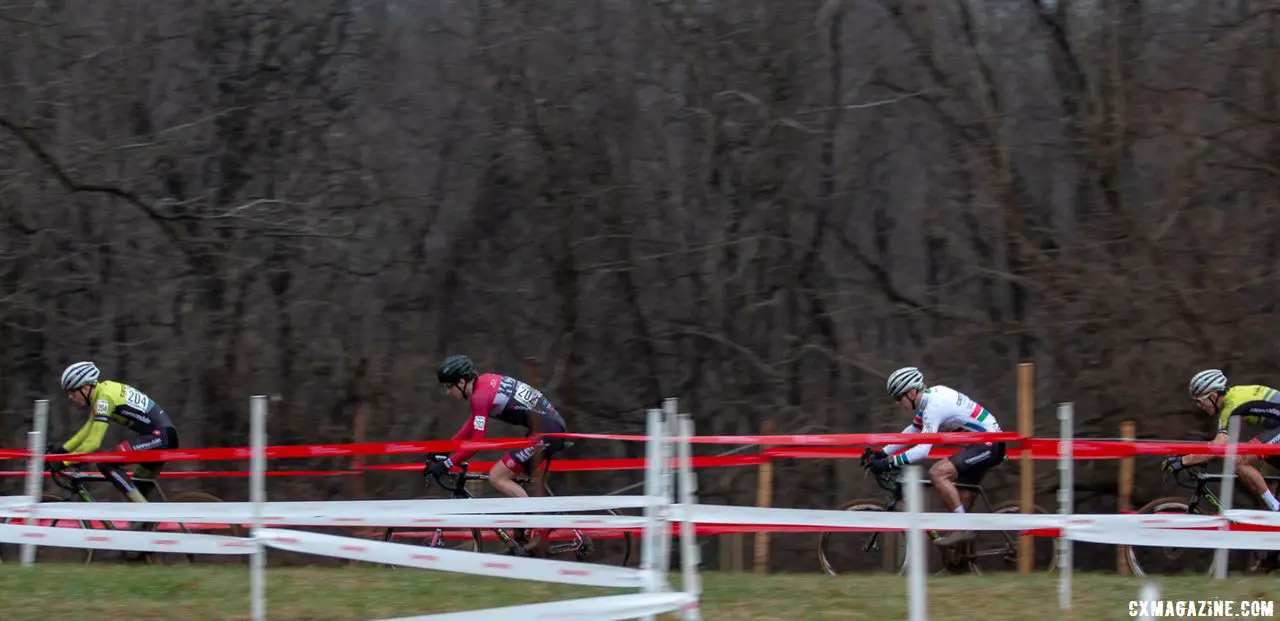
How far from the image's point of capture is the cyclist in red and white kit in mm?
11344

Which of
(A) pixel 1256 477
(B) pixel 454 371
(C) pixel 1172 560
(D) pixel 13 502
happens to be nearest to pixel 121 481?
(D) pixel 13 502

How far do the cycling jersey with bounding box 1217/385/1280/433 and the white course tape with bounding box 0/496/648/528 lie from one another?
679cm

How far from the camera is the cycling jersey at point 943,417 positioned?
36.9 ft

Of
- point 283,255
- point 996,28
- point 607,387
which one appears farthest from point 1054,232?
point 283,255

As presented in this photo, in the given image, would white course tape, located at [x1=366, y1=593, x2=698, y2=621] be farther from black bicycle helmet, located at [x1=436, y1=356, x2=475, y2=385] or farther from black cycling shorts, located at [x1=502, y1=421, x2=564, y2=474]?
black bicycle helmet, located at [x1=436, y1=356, x2=475, y2=385]

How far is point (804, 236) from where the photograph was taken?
56.1ft

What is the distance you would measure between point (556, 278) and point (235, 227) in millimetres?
4008

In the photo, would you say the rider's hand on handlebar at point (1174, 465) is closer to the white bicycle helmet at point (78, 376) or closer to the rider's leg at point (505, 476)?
the rider's leg at point (505, 476)

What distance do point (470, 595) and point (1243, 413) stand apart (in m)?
7.26

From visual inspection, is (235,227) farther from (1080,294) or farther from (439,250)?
(1080,294)

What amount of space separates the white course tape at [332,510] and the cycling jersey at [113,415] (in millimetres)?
3953

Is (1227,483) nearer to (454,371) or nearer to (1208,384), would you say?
(1208,384)

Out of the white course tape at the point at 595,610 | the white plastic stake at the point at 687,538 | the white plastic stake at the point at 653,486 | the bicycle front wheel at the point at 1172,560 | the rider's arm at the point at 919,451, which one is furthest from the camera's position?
the bicycle front wheel at the point at 1172,560

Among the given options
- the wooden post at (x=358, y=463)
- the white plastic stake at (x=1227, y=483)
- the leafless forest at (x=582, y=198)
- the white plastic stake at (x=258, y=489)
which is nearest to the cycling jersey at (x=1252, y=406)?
the white plastic stake at (x=1227, y=483)
